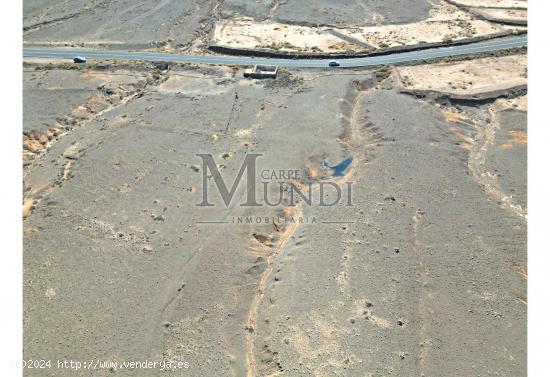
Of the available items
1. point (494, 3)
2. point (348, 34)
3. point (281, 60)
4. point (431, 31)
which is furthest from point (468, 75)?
point (494, 3)

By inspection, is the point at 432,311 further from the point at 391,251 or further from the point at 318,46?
the point at 318,46

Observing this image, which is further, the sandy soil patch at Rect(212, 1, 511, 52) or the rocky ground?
the sandy soil patch at Rect(212, 1, 511, 52)

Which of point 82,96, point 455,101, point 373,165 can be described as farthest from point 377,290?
point 82,96

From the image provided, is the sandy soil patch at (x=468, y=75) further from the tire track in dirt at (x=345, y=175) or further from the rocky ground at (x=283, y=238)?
the tire track in dirt at (x=345, y=175)

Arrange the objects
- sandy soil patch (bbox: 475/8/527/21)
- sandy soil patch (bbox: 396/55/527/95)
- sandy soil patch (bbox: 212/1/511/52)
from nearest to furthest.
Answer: sandy soil patch (bbox: 396/55/527/95) → sandy soil patch (bbox: 212/1/511/52) → sandy soil patch (bbox: 475/8/527/21)

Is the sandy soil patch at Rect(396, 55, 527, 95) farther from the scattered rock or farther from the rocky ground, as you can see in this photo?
the scattered rock

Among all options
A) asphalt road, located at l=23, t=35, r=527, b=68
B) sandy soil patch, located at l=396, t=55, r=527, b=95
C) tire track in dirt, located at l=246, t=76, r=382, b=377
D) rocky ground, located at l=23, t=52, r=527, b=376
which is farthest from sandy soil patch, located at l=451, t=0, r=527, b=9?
tire track in dirt, located at l=246, t=76, r=382, b=377
